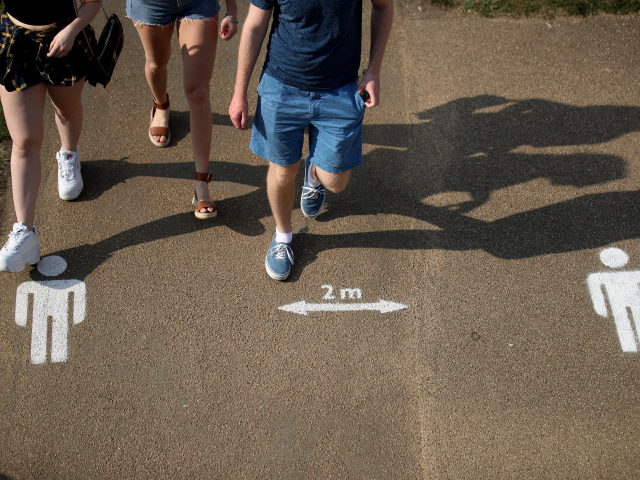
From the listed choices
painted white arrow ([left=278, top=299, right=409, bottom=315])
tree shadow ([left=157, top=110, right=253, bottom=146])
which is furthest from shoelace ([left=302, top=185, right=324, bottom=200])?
tree shadow ([left=157, top=110, right=253, bottom=146])

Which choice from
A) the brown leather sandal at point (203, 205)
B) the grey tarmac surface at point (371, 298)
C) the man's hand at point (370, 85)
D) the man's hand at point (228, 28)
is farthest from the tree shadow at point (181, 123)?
the man's hand at point (370, 85)

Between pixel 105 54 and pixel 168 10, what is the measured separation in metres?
0.55

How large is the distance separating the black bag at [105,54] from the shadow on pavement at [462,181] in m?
0.94

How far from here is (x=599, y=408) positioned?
3.53 m

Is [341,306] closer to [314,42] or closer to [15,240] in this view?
[314,42]

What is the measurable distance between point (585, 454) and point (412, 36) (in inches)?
154

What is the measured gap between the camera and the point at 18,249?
153 inches

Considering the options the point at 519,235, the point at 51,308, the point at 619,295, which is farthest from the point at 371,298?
the point at 51,308

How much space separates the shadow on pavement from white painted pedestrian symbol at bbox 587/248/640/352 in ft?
0.59

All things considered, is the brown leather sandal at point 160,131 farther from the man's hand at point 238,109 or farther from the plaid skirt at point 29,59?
the man's hand at point 238,109

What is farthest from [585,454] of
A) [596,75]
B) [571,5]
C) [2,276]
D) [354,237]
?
[571,5]

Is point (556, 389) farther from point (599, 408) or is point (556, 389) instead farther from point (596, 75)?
point (596, 75)

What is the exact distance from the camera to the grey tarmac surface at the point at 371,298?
343 centimetres

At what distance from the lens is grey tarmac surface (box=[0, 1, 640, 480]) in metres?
3.43
